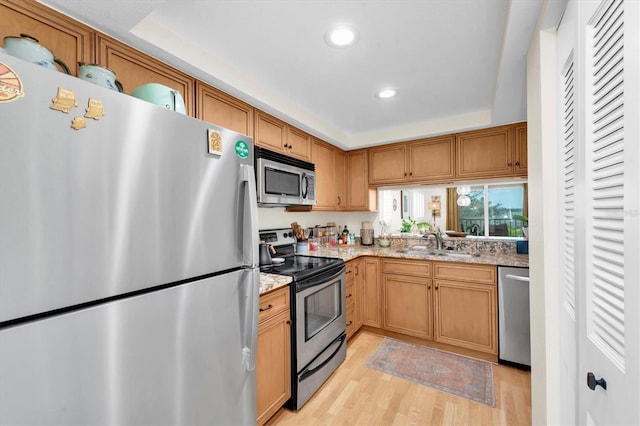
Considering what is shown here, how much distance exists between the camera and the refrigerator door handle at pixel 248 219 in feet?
3.94

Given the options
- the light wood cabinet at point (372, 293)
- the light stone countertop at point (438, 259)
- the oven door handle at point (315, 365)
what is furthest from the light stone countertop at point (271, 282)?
the light wood cabinet at point (372, 293)

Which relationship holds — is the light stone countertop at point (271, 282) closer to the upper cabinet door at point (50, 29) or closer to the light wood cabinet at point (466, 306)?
the upper cabinet door at point (50, 29)

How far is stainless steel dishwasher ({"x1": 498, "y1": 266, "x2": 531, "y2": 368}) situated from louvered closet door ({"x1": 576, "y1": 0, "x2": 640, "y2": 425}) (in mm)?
1676

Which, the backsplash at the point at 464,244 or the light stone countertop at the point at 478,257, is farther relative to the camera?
the backsplash at the point at 464,244

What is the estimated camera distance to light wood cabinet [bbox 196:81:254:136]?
1767mm

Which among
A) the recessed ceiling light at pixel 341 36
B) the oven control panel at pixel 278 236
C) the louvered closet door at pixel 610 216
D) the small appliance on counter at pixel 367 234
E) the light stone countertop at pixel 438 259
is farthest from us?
the small appliance on counter at pixel 367 234

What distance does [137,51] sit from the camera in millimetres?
1433

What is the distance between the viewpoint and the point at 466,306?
254 cm

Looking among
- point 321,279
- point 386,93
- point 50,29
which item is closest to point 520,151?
point 386,93

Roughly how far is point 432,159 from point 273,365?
264 cm

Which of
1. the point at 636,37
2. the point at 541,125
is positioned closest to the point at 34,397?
the point at 636,37

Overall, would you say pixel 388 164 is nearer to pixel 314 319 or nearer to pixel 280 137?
pixel 280 137

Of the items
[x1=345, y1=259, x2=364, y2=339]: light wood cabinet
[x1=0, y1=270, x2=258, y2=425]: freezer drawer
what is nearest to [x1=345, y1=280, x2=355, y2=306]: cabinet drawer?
[x1=345, y1=259, x2=364, y2=339]: light wood cabinet

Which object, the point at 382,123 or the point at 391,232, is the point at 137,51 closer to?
the point at 382,123
